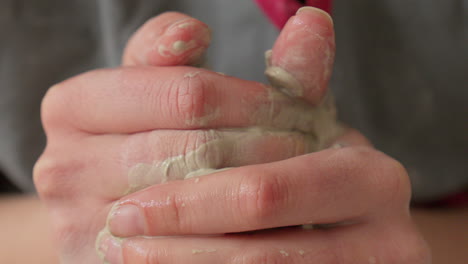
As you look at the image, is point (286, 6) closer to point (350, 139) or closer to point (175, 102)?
point (175, 102)

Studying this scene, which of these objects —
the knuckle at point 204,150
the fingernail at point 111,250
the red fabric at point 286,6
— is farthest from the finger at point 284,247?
the red fabric at point 286,6

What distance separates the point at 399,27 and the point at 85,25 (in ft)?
2.71

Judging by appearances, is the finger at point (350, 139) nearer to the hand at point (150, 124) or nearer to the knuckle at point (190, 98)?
the hand at point (150, 124)

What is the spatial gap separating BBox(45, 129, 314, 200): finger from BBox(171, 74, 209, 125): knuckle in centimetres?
3

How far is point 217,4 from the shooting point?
3.24 feet

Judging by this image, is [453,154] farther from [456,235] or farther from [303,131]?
[303,131]

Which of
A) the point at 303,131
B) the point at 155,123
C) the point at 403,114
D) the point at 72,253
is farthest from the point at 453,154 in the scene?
the point at 72,253

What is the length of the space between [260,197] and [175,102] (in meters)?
0.18

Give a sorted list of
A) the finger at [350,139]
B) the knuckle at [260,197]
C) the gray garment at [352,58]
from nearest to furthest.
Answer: the knuckle at [260,197], the finger at [350,139], the gray garment at [352,58]

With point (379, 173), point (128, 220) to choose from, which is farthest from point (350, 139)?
point (128, 220)

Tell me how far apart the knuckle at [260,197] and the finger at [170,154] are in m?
0.08

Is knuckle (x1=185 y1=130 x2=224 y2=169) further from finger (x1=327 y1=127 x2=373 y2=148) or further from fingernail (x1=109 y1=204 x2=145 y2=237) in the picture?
finger (x1=327 y1=127 x2=373 y2=148)

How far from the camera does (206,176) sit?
0.51m

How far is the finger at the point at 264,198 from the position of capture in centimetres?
49
